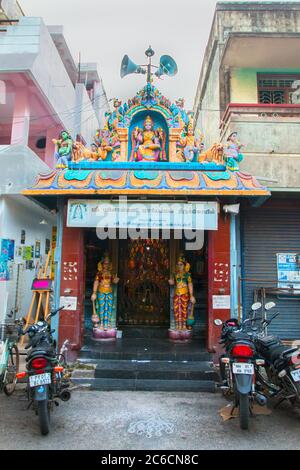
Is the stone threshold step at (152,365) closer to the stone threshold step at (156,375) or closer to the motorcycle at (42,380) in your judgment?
the stone threshold step at (156,375)

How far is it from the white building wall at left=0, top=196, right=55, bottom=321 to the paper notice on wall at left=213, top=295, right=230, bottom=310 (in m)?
5.84

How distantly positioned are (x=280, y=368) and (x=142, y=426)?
2046 millimetres

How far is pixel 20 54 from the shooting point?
32.2 ft

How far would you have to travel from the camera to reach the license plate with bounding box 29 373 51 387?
418 centimetres

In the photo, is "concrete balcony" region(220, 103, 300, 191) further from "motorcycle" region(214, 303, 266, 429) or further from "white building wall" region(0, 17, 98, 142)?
"white building wall" region(0, 17, 98, 142)

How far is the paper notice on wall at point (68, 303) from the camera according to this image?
692 cm

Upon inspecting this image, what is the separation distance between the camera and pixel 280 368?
468 centimetres

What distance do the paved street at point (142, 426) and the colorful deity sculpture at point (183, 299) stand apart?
8.64 ft

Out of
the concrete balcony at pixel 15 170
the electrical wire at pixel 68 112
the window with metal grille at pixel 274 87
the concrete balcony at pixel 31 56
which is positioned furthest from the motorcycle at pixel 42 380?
the window with metal grille at pixel 274 87

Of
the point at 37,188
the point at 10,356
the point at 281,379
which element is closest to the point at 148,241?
the point at 37,188

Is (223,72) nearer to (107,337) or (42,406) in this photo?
(107,337)

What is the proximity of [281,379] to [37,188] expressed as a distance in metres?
5.45

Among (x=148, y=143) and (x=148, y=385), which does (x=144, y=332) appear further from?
(x=148, y=143)

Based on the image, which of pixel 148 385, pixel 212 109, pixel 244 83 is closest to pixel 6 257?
pixel 148 385
